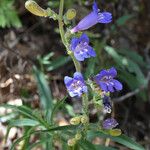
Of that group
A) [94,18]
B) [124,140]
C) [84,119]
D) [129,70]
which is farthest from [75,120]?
[129,70]

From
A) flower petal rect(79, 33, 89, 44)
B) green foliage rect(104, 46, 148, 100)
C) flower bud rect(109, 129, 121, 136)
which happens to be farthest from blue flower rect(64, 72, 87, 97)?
green foliage rect(104, 46, 148, 100)

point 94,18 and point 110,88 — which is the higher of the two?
point 94,18

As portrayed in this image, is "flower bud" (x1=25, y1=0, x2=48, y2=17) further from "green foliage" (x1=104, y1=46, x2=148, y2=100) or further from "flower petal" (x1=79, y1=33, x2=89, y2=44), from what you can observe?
"green foliage" (x1=104, y1=46, x2=148, y2=100)

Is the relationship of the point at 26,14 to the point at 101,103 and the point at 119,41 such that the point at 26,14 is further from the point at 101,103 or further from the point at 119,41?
the point at 101,103

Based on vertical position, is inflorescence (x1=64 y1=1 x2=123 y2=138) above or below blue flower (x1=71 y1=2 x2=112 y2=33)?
below

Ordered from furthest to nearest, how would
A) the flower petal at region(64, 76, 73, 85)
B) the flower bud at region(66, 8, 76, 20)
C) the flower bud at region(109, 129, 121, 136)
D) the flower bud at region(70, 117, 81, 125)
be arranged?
the flower bud at region(109, 129, 121, 136) → the flower bud at region(70, 117, 81, 125) → the flower bud at region(66, 8, 76, 20) → the flower petal at region(64, 76, 73, 85)

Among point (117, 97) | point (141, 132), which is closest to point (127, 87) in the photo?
point (117, 97)

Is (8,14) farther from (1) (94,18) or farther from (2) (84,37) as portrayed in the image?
(2) (84,37)

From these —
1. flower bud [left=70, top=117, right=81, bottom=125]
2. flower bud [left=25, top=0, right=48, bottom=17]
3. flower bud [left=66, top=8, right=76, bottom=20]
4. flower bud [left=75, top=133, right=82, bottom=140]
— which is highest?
flower bud [left=25, top=0, right=48, bottom=17]
